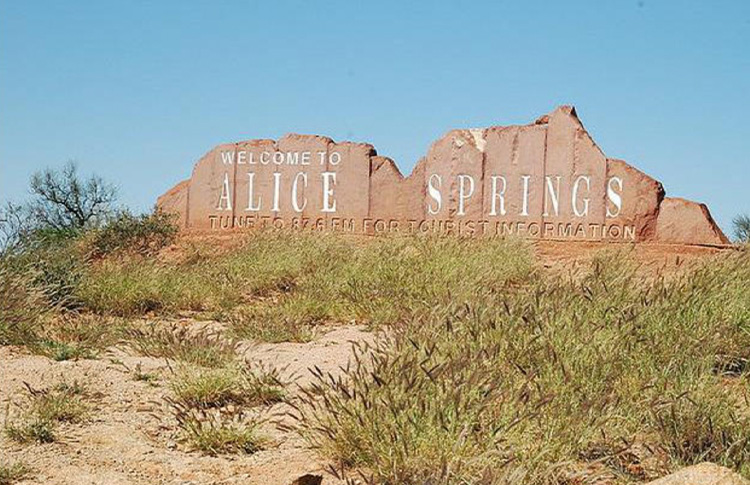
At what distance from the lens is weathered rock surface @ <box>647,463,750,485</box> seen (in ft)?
8.88

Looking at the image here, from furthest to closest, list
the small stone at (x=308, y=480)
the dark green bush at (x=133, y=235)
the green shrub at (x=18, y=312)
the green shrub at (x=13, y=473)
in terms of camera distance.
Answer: the dark green bush at (x=133, y=235) < the green shrub at (x=18, y=312) < the green shrub at (x=13, y=473) < the small stone at (x=308, y=480)

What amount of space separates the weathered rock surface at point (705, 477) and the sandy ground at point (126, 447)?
1.28 meters

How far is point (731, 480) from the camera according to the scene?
271 cm

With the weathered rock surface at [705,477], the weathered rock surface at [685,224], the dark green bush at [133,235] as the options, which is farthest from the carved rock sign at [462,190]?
the weathered rock surface at [705,477]

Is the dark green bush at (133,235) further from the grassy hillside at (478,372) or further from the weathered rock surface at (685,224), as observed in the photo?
the weathered rock surface at (685,224)

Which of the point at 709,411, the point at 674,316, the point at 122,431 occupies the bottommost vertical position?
the point at 122,431

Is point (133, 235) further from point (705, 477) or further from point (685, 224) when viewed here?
point (705, 477)

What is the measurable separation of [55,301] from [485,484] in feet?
20.3

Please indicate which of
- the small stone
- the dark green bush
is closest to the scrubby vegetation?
the small stone

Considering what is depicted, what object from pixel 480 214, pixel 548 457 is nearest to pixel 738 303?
Result: pixel 548 457

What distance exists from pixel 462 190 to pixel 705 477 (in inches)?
390

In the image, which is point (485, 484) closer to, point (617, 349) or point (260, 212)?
point (617, 349)

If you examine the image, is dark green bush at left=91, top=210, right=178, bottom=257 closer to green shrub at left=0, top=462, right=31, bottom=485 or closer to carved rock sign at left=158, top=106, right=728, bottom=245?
carved rock sign at left=158, top=106, right=728, bottom=245

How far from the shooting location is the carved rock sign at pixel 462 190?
1194cm
